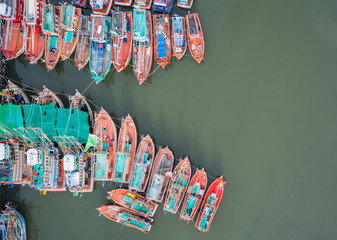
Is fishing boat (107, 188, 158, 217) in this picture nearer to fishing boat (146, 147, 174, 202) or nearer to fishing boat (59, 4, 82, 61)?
fishing boat (146, 147, 174, 202)

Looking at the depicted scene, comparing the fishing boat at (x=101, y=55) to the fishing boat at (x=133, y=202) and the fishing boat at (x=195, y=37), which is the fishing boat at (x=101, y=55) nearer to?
the fishing boat at (x=195, y=37)

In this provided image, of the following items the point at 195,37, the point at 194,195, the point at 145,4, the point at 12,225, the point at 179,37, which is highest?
the point at 145,4

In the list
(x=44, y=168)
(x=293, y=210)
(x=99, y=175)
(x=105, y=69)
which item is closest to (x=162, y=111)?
(x=105, y=69)

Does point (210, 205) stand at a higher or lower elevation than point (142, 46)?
lower

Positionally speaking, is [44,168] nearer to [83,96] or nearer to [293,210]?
[83,96]

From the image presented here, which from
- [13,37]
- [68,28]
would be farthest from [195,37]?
[13,37]

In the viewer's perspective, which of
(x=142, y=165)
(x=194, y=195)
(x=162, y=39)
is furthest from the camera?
(x=162, y=39)

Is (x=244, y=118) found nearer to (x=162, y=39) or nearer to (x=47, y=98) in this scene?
(x=162, y=39)
